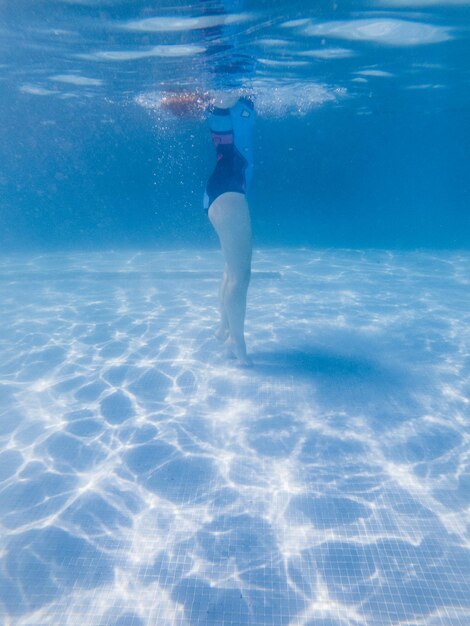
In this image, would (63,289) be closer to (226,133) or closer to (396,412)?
(226,133)

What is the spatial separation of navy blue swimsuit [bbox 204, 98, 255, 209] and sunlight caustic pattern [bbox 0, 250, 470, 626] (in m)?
3.48

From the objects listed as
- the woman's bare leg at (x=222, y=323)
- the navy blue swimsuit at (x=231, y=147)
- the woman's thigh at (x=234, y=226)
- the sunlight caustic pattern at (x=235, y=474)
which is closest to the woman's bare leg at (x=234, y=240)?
the woman's thigh at (x=234, y=226)

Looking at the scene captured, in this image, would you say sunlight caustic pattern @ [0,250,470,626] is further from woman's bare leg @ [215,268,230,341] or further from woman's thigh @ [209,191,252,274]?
woman's thigh @ [209,191,252,274]

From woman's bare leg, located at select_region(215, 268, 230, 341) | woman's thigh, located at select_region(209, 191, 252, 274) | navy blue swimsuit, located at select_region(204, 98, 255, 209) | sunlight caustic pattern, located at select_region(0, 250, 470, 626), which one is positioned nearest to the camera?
sunlight caustic pattern, located at select_region(0, 250, 470, 626)

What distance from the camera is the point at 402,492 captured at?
15.6ft

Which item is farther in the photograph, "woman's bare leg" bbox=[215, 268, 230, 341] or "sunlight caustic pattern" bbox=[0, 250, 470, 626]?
"woman's bare leg" bbox=[215, 268, 230, 341]

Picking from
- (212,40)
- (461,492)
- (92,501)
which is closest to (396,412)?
(461,492)

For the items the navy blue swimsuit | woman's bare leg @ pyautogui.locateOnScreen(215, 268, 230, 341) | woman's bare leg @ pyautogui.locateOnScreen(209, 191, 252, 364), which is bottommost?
woman's bare leg @ pyautogui.locateOnScreen(215, 268, 230, 341)

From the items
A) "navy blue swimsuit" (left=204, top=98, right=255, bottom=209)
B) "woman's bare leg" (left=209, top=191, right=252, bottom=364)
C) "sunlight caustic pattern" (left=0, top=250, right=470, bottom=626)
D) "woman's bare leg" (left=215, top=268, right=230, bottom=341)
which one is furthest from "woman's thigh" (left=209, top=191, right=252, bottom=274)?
"sunlight caustic pattern" (left=0, top=250, right=470, bottom=626)

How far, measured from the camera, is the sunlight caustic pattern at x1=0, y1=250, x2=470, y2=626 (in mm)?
3650

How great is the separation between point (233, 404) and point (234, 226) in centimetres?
301

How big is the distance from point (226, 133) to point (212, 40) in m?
6.46

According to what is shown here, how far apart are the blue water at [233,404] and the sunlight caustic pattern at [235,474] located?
0.03 metres

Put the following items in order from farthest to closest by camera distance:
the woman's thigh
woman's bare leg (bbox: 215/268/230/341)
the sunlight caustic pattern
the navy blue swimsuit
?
woman's bare leg (bbox: 215/268/230/341), the woman's thigh, the navy blue swimsuit, the sunlight caustic pattern
